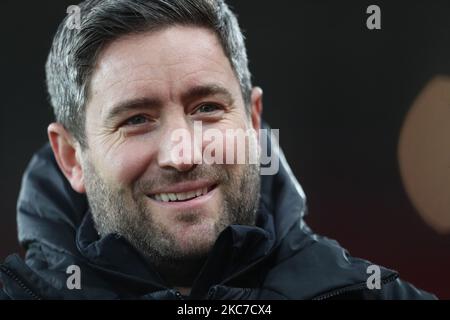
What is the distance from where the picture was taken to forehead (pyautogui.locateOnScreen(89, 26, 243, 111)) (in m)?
1.19

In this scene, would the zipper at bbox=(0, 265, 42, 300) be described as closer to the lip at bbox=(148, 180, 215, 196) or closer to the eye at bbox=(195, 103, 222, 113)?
the lip at bbox=(148, 180, 215, 196)

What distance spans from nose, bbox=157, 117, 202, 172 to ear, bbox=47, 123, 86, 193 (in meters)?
0.27

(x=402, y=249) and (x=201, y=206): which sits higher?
(x=201, y=206)

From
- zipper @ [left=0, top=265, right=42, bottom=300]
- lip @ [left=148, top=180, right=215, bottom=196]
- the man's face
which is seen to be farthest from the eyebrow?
zipper @ [left=0, top=265, right=42, bottom=300]

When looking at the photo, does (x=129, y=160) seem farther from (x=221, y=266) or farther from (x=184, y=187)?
(x=221, y=266)

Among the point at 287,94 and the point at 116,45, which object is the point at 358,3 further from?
the point at 116,45

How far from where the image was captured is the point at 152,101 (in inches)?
46.9

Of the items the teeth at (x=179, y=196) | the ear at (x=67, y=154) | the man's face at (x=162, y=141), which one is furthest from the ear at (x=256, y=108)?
the ear at (x=67, y=154)

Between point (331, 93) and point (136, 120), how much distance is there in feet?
2.90

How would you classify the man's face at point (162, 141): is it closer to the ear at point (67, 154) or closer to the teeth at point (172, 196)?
the teeth at point (172, 196)

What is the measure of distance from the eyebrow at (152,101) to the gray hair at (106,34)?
0.28 feet

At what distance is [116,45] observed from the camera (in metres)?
1.22

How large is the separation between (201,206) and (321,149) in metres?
0.82
